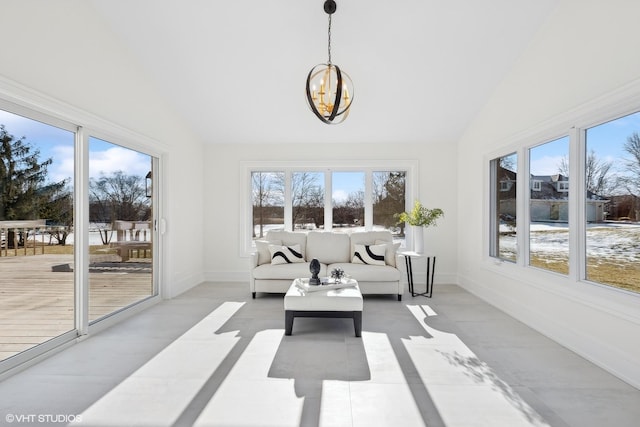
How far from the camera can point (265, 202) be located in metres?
6.32

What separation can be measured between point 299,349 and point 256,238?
11.4ft

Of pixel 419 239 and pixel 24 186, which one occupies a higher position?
pixel 24 186

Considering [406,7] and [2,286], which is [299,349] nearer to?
[2,286]

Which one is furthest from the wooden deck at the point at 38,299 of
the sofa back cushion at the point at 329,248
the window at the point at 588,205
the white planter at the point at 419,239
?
the window at the point at 588,205

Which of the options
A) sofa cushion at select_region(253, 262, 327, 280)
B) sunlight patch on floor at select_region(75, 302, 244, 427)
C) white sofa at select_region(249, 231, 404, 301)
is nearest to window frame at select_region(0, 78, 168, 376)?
sunlight patch on floor at select_region(75, 302, 244, 427)

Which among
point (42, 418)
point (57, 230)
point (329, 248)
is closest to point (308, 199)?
point (329, 248)

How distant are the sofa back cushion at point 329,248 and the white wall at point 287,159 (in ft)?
4.43

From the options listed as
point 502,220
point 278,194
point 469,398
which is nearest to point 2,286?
point 469,398

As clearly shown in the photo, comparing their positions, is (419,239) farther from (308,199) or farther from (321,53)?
(321,53)

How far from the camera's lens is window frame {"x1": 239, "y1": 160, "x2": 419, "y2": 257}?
604cm

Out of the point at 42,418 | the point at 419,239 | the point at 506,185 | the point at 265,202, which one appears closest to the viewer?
the point at 42,418

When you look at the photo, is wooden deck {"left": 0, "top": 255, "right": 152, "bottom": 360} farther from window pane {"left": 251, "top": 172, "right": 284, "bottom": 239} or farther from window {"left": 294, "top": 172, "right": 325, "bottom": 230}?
window {"left": 294, "top": 172, "right": 325, "bottom": 230}

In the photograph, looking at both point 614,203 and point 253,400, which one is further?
point 614,203

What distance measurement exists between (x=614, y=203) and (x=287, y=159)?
14.7 feet
